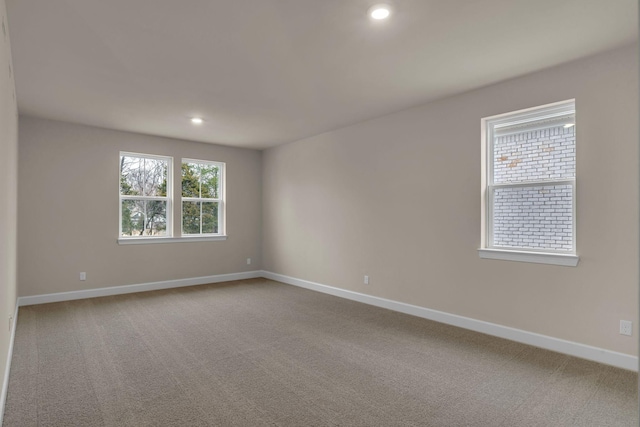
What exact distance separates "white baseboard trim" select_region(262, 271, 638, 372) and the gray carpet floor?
9 centimetres

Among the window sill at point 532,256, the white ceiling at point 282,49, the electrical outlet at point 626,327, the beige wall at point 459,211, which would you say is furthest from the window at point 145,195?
the electrical outlet at point 626,327

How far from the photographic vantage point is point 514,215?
147 inches

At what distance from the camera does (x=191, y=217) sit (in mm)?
6527

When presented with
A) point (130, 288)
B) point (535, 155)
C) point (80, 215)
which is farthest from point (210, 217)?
point (535, 155)

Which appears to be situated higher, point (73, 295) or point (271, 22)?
point (271, 22)

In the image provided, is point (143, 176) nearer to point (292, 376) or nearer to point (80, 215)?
point (80, 215)

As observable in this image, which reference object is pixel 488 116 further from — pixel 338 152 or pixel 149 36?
pixel 149 36

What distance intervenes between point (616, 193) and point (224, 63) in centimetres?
351

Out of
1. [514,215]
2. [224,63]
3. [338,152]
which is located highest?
[224,63]

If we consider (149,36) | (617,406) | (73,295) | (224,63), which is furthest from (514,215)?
(73,295)

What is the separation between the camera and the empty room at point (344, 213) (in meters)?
2.45

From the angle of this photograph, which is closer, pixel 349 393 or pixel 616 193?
pixel 349 393

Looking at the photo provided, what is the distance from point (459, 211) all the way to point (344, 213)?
6.22 ft

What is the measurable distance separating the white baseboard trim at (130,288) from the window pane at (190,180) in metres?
1.53
